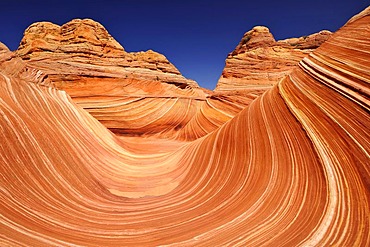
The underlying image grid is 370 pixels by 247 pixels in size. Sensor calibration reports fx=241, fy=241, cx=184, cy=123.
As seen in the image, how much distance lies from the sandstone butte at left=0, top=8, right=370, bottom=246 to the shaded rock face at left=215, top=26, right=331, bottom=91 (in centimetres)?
563

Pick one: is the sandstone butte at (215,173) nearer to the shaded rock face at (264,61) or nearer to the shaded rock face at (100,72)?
the shaded rock face at (100,72)

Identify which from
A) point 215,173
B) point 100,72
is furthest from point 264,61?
point 215,173

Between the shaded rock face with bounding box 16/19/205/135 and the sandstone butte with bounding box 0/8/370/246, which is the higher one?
the shaded rock face with bounding box 16/19/205/135

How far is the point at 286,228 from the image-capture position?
6.68 ft

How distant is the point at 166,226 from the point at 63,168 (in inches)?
66.5

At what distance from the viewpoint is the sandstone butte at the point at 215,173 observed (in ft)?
6.75

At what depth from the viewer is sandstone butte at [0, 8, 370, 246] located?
206cm

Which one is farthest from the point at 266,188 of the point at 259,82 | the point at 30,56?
the point at 30,56

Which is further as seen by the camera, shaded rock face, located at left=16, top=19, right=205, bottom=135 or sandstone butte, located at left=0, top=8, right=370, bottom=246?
shaded rock face, located at left=16, top=19, right=205, bottom=135

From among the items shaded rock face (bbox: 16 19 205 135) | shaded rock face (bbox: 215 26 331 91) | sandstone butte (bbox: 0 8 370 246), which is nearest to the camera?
sandstone butte (bbox: 0 8 370 246)

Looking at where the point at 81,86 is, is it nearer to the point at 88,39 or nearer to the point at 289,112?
the point at 88,39

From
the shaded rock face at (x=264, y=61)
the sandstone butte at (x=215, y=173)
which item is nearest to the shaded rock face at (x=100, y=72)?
the shaded rock face at (x=264, y=61)

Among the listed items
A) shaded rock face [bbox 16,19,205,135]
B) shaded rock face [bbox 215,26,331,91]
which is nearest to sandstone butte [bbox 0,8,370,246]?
shaded rock face [bbox 16,19,205,135]

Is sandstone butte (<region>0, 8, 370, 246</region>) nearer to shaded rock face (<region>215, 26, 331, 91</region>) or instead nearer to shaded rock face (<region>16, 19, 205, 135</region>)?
shaded rock face (<region>16, 19, 205, 135</region>)
